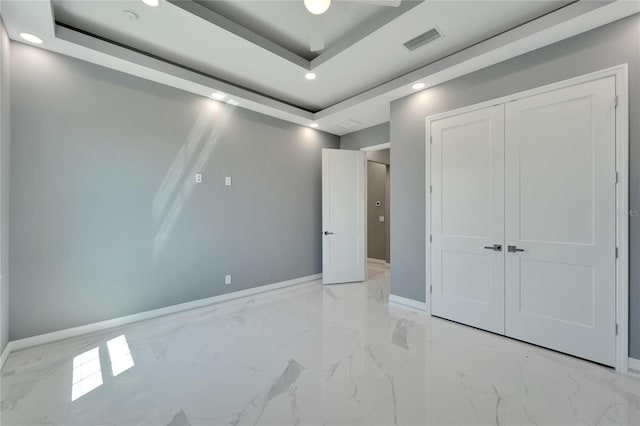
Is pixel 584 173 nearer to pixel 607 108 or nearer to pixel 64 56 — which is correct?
pixel 607 108

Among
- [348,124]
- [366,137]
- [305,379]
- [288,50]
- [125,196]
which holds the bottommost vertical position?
[305,379]

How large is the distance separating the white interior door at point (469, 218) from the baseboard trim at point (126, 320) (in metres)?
2.56

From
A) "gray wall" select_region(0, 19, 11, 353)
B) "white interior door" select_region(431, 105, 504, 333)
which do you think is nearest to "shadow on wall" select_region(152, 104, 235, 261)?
"gray wall" select_region(0, 19, 11, 353)

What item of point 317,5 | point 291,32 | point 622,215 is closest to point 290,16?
point 291,32

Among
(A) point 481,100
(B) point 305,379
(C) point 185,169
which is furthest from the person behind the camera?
(C) point 185,169

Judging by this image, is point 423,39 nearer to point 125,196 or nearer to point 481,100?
point 481,100

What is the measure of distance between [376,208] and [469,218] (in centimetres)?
396

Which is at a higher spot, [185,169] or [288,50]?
[288,50]

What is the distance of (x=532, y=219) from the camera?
2.58 m

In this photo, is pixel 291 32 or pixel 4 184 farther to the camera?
pixel 291 32

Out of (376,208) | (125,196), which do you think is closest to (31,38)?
(125,196)

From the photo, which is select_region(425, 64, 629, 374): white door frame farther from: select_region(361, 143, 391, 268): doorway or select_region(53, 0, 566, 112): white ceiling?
select_region(361, 143, 391, 268): doorway

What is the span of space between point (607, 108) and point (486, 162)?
0.95 meters

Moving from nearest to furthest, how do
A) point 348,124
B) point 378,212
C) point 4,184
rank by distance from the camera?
point 4,184
point 348,124
point 378,212
